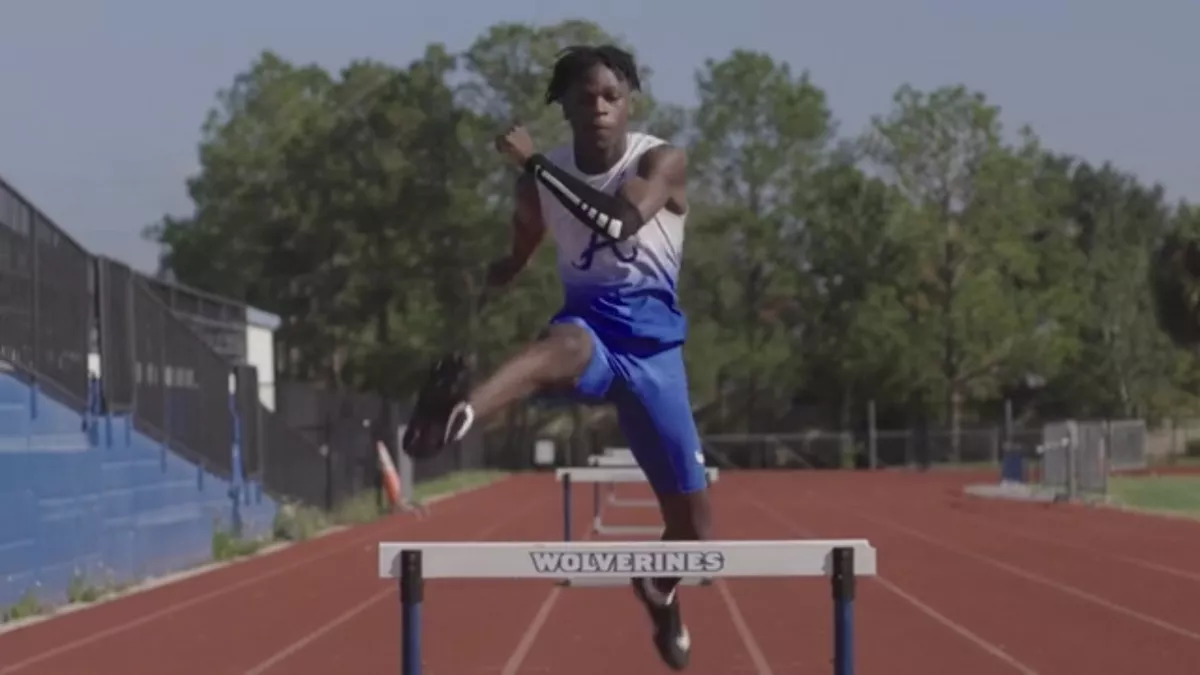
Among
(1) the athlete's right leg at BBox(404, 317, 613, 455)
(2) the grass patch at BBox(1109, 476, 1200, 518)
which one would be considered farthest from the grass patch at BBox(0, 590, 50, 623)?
(2) the grass patch at BBox(1109, 476, 1200, 518)

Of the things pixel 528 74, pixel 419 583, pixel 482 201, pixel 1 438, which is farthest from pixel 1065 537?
pixel 482 201

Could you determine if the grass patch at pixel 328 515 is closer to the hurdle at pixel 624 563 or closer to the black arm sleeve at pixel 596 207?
the hurdle at pixel 624 563

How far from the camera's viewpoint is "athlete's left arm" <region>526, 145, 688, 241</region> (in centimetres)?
530

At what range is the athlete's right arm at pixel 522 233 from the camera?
5.61 metres

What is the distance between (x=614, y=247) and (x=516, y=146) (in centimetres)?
33

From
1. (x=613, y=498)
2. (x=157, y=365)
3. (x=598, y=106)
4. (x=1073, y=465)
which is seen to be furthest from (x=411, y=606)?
(x=613, y=498)

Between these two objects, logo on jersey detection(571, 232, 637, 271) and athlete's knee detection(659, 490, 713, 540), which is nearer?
logo on jersey detection(571, 232, 637, 271)

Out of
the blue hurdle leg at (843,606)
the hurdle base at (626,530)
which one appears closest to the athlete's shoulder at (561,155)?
the blue hurdle leg at (843,606)

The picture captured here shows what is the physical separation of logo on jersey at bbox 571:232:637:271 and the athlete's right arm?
0.20 m

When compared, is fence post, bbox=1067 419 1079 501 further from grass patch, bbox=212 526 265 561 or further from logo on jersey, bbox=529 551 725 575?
logo on jersey, bbox=529 551 725 575

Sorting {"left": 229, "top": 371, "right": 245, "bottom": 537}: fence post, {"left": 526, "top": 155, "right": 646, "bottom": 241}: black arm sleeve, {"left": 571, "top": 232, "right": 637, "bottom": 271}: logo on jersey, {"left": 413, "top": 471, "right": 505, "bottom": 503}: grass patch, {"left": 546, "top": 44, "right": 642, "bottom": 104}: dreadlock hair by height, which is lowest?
{"left": 413, "top": 471, "right": 505, "bottom": 503}: grass patch

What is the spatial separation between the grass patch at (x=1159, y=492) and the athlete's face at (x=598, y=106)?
27.1 metres

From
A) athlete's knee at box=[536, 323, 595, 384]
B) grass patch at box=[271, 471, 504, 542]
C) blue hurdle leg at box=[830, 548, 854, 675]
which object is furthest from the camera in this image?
grass patch at box=[271, 471, 504, 542]

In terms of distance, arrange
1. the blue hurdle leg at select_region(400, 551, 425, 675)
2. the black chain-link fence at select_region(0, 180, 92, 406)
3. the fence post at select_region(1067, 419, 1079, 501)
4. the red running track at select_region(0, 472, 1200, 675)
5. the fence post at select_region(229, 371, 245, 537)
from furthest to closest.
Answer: the fence post at select_region(1067, 419, 1079, 501)
the fence post at select_region(229, 371, 245, 537)
the black chain-link fence at select_region(0, 180, 92, 406)
the red running track at select_region(0, 472, 1200, 675)
the blue hurdle leg at select_region(400, 551, 425, 675)
